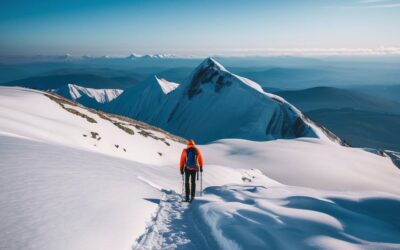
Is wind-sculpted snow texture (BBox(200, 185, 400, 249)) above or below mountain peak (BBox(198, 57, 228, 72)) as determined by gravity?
below

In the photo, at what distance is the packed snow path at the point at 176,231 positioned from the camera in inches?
283

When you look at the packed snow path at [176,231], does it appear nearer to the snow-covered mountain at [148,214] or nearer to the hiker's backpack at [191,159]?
the snow-covered mountain at [148,214]

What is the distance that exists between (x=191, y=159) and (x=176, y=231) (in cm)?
507

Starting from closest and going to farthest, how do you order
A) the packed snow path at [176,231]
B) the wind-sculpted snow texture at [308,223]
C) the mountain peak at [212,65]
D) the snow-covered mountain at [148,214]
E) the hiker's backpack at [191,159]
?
the snow-covered mountain at [148,214], the wind-sculpted snow texture at [308,223], the packed snow path at [176,231], the hiker's backpack at [191,159], the mountain peak at [212,65]

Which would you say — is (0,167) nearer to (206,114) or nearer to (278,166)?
(278,166)

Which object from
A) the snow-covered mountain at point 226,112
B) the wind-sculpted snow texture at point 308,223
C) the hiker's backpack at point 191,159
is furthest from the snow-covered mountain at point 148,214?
the snow-covered mountain at point 226,112

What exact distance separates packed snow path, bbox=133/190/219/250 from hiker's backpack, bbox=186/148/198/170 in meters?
2.24

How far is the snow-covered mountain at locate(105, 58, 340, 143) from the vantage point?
108875mm

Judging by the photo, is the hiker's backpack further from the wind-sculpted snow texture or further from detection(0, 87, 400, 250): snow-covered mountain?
the wind-sculpted snow texture

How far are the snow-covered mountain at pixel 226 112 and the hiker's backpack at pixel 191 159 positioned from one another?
94.4m

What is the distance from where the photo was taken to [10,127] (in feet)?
51.1

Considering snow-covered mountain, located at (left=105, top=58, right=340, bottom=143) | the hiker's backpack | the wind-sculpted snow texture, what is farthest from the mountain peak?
the wind-sculpted snow texture

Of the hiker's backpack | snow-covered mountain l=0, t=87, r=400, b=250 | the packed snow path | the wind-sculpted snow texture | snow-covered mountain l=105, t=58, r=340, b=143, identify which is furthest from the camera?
snow-covered mountain l=105, t=58, r=340, b=143

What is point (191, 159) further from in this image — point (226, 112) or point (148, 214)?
point (226, 112)
